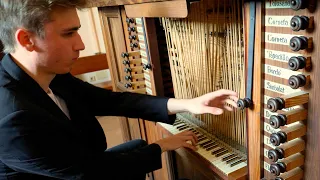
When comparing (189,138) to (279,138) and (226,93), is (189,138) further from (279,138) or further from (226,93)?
(279,138)

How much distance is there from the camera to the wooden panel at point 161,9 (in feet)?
3.29

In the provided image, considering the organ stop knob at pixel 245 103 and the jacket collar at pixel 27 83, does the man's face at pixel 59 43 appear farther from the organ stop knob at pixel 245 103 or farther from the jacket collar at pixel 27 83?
the organ stop knob at pixel 245 103

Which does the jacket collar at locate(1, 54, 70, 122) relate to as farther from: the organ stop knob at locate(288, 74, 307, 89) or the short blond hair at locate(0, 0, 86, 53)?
the organ stop knob at locate(288, 74, 307, 89)

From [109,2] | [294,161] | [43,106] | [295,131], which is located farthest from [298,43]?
[109,2]

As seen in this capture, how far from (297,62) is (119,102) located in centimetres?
96

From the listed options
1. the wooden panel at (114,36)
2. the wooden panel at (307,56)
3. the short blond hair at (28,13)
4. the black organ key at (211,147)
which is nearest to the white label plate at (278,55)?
the wooden panel at (307,56)

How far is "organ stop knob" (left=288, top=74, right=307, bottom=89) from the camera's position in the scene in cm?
77

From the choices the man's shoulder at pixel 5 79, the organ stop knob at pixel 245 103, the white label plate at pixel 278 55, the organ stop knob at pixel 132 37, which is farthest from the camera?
the organ stop knob at pixel 132 37

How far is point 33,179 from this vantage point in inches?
43.4

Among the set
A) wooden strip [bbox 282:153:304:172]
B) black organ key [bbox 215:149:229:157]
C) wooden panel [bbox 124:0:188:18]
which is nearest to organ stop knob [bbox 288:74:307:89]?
wooden strip [bbox 282:153:304:172]

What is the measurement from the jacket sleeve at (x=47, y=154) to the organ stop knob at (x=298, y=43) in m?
0.76

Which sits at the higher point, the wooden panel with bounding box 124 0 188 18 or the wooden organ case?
the wooden panel with bounding box 124 0 188 18

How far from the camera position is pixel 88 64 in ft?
12.0

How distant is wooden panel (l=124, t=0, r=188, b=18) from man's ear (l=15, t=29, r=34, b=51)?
19.0 inches
